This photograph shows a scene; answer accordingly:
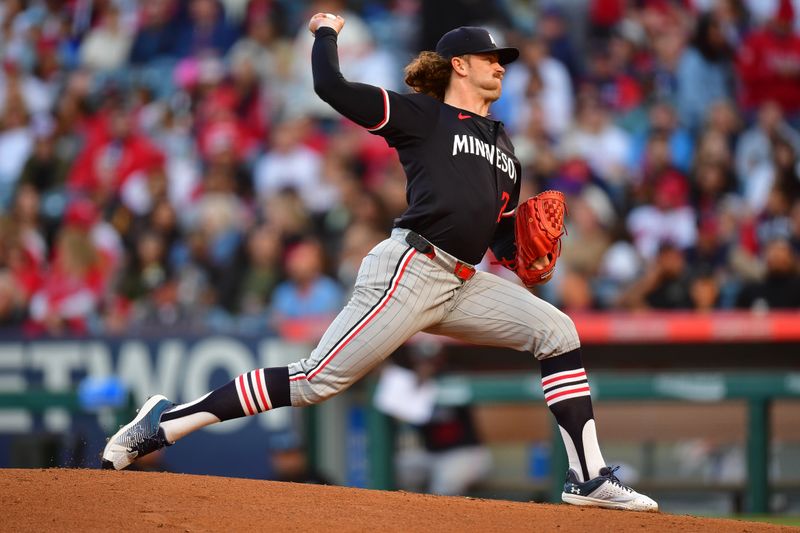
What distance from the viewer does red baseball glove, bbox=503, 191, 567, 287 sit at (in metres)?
4.75

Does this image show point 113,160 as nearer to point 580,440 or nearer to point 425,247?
point 425,247

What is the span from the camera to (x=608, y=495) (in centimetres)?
459

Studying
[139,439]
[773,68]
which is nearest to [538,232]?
[139,439]

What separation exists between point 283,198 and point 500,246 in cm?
551

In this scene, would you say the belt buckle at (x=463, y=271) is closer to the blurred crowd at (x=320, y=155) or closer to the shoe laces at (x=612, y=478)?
the shoe laces at (x=612, y=478)

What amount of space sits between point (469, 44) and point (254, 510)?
194 cm

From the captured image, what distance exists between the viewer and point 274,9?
12672 mm

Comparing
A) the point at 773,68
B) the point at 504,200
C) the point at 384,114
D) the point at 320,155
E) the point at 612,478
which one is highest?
the point at 773,68

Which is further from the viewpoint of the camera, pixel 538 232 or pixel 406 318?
pixel 538 232

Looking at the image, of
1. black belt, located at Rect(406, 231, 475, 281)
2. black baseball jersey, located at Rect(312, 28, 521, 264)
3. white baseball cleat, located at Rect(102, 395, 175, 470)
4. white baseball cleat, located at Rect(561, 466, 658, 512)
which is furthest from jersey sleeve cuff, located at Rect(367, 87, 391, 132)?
white baseball cleat, located at Rect(561, 466, 658, 512)

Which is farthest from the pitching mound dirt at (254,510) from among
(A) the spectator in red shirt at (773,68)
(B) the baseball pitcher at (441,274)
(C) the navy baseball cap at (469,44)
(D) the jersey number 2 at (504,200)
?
(A) the spectator in red shirt at (773,68)

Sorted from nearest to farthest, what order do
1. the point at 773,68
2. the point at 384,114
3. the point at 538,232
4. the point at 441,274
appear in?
the point at 384,114 → the point at 441,274 → the point at 538,232 → the point at 773,68

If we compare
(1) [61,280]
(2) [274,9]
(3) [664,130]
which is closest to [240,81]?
(2) [274,9]

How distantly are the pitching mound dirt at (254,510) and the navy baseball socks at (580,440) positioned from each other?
7cm
